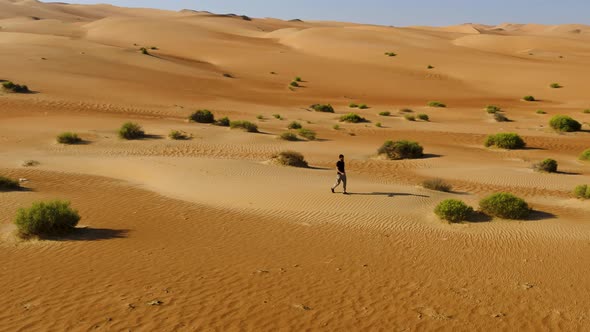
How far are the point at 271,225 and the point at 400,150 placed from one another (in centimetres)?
1223

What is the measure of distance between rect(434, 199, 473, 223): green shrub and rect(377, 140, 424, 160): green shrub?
32.7 ft

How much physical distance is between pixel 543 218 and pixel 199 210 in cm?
951

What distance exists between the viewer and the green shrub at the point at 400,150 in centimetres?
2411

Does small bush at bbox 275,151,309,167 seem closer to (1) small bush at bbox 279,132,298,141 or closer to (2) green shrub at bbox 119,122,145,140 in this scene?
(1) small bush at bbox 279,132,298,141

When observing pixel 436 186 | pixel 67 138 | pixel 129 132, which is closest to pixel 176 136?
pixel 129 132

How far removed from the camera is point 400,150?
24141mm

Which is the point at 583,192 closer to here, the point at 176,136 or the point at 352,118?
the point at 176,136

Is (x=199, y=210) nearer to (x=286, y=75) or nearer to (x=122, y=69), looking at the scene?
(x=122, y=69)

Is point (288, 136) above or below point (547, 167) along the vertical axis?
below

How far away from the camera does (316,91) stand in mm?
52438

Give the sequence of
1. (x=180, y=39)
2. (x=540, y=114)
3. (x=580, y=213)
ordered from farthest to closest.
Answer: (x=180, y=39) → (x=540, y=114) → (x=580, y=213)

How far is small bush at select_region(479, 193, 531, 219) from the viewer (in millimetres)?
14312

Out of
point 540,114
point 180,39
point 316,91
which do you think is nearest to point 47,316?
point 540,114

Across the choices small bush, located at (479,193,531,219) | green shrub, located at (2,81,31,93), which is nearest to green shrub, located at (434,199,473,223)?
small bush, located at (479,193,531,219)
